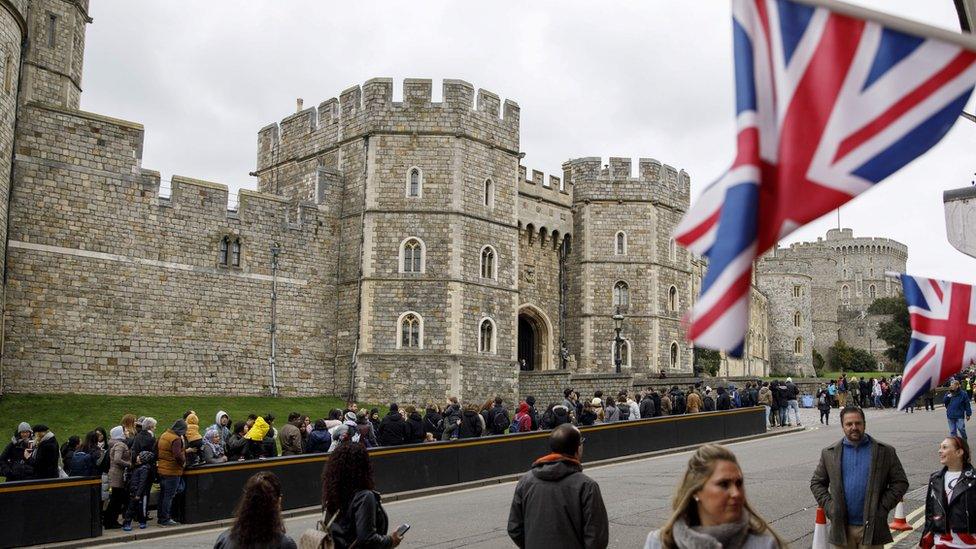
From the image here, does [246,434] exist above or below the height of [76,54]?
below

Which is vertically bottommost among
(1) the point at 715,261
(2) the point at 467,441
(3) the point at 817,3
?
(2) the point at 467,441

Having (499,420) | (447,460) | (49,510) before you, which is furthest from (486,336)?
(49,510)

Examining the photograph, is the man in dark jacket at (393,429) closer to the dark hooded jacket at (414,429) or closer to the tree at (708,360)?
the dark hooded jacket at (414,429)

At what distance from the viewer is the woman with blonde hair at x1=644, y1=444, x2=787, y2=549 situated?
383cm

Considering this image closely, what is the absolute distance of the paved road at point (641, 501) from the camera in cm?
1101

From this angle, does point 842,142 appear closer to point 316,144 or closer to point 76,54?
point 316,144

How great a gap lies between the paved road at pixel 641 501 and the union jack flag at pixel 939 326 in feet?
12.5

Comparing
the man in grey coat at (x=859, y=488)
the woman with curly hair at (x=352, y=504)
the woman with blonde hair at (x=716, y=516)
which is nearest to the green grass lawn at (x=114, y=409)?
the woman with curly hair at (x=352, y=504)

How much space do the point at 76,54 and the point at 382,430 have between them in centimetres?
2560

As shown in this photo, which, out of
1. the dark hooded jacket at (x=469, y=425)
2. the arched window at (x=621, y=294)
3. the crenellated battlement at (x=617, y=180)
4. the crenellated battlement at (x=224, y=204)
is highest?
the crenellated battlement at (x=617, y=180)

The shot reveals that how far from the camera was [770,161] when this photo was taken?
375cm

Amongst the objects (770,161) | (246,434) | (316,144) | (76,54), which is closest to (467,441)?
(246,434)

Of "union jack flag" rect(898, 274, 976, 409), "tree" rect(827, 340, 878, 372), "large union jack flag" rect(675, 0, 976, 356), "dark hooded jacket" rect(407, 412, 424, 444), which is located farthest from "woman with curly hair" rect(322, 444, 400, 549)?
"tree" rect(827, 340, 878, 372)

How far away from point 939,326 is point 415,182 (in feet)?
84.3
